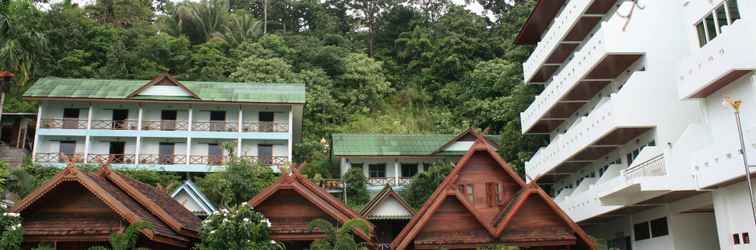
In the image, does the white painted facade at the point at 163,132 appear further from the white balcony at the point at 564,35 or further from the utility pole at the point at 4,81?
the white balcony at the point at 564,35

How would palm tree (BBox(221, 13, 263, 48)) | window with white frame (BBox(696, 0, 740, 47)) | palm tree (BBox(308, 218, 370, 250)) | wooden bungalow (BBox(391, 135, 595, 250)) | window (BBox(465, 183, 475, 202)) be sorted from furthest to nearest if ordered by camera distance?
1. palm tree (BBox(221, 13, 263, 48))
2. window (BBox(465, 183, 475, 202))
3. wooden bungalow (BBox(391, 135, 595, 250))
4. window with white frame (BBox(696, 0, 740, 47))
5. palm tree (BBox(308, 218, 370, 250))

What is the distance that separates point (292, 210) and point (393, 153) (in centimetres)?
2698

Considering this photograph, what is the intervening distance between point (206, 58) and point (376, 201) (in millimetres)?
38752

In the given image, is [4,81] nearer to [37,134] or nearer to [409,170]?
[37,134]

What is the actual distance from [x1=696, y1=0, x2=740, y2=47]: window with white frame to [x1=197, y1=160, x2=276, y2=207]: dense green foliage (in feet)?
79.2

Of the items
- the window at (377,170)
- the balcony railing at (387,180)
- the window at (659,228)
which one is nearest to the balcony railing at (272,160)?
the window at (377,170)

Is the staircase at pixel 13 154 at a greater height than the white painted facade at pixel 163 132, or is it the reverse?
the white painted facade at pixel 163 132

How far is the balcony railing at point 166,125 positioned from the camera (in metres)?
48.7

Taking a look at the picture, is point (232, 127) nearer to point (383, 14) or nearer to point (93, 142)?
point (93, 142)

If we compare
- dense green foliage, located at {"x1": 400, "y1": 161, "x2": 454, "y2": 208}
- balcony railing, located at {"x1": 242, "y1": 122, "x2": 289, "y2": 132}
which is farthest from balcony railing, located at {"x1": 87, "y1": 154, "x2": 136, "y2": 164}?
dense green foliage, located at {"x1": 400, "y1": 161, "x2": 454, "y2": 208}

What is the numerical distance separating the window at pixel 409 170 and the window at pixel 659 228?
82.3ft

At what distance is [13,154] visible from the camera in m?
47.0

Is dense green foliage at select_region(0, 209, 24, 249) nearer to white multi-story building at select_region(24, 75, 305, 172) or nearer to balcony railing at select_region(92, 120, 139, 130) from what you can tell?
white multi-story building at select_region(24, 75, 305, 172)

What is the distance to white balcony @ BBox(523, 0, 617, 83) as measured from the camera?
29062mm
